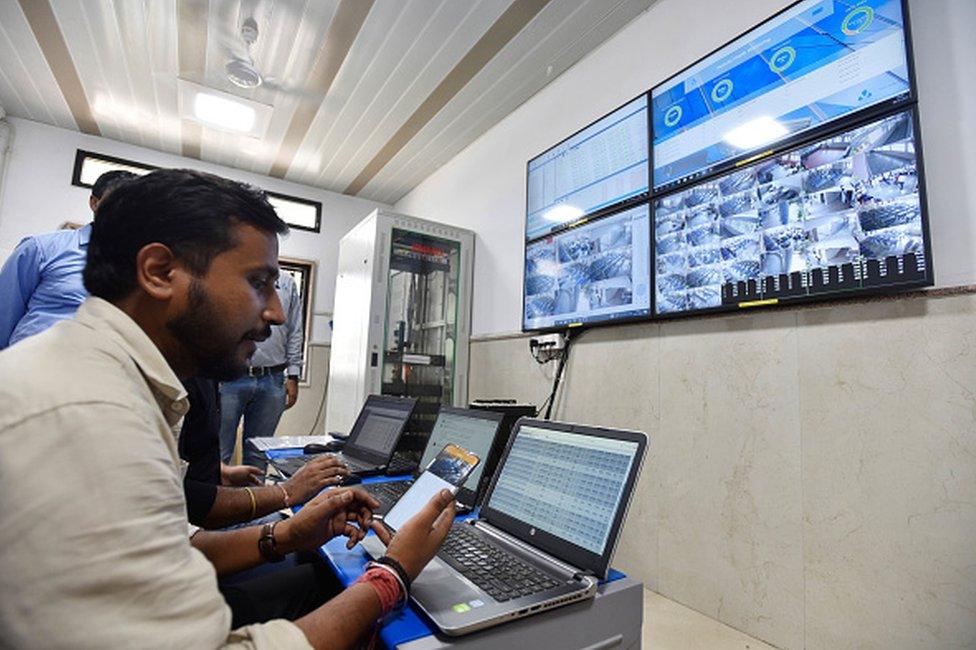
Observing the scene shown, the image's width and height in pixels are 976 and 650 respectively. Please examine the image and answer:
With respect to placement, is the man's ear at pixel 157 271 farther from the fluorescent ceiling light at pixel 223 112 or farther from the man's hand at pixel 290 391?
the fluorescent ceiling light at pixel 223 112

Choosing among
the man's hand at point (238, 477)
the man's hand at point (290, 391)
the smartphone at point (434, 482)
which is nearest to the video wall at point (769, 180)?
the smartphone at point (434, 482)

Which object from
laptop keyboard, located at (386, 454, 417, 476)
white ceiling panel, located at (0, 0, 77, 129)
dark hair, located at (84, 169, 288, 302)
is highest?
white ceiling panel, located at (0, 0, 77, 129)

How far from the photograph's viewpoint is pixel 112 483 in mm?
449

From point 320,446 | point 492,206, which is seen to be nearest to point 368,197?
point 492,206

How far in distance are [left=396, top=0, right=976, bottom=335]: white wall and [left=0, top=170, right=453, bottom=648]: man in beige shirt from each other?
1537mm

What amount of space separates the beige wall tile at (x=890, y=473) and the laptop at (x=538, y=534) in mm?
962

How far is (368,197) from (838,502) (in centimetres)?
478

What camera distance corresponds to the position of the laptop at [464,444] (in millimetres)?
1182

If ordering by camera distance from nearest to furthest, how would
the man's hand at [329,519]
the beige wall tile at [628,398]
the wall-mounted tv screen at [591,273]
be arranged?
the man's hand at [329,519]
the beige wall tile at [628,398]
the wall-mounted tv screen at [591,273]

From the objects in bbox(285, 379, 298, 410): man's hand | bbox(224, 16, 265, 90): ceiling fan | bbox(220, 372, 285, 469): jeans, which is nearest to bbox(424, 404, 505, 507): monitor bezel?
bbox(220, 372, 285, 469): jeans

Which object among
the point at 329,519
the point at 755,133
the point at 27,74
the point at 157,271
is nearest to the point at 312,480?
the point at 329,519

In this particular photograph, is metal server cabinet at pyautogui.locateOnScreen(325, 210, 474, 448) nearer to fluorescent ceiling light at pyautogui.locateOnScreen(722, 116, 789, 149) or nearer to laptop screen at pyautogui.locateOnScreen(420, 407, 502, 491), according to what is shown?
laptop screen at pyautogui.locateOnScreen(420, 407, 502, 491)

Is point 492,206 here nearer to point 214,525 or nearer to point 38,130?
point 214,525

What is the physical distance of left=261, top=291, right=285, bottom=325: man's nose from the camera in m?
0.77
